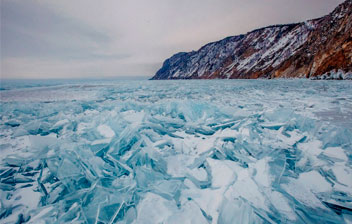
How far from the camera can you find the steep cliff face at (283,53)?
22438 mm

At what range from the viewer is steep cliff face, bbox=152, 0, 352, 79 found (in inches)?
883

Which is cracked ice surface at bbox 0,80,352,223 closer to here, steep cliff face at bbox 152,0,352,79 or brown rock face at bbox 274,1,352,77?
steep cliff face at bbox 152,0,352,79

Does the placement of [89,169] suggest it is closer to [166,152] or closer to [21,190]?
[21,190]

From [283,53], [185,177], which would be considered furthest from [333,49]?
[185,177]

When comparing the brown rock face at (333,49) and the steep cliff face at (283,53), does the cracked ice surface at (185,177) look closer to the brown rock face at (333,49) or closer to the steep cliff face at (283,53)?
the steep cliff face at (283,53)

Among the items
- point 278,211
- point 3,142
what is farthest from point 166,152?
point 3,142

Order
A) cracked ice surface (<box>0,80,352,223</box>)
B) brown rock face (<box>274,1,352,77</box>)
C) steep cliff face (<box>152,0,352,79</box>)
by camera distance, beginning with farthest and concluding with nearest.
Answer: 1. steep cliff face (<box>152,0,352,79</box>)
2. brown rock face (<box>274,1,352,77</box>)
3. cracked ice surface (<box>0,80,352,223</box>)

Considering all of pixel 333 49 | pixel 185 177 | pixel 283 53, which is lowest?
pixel 185 177

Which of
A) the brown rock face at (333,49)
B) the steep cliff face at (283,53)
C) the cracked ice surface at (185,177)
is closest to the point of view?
the cracked ice surface at (185,177)

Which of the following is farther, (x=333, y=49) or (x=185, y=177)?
(x=333, y=49)

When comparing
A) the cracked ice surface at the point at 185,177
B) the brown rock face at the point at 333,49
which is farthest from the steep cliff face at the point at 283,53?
the cracked ice surface at the point at 185,177

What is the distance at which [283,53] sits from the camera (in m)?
43.3

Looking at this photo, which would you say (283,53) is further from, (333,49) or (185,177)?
(185,177)

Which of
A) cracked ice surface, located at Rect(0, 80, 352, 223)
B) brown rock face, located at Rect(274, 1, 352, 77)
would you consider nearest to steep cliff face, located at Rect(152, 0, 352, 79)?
brown rock face, located at Rect(274, 1, 352, 77)
